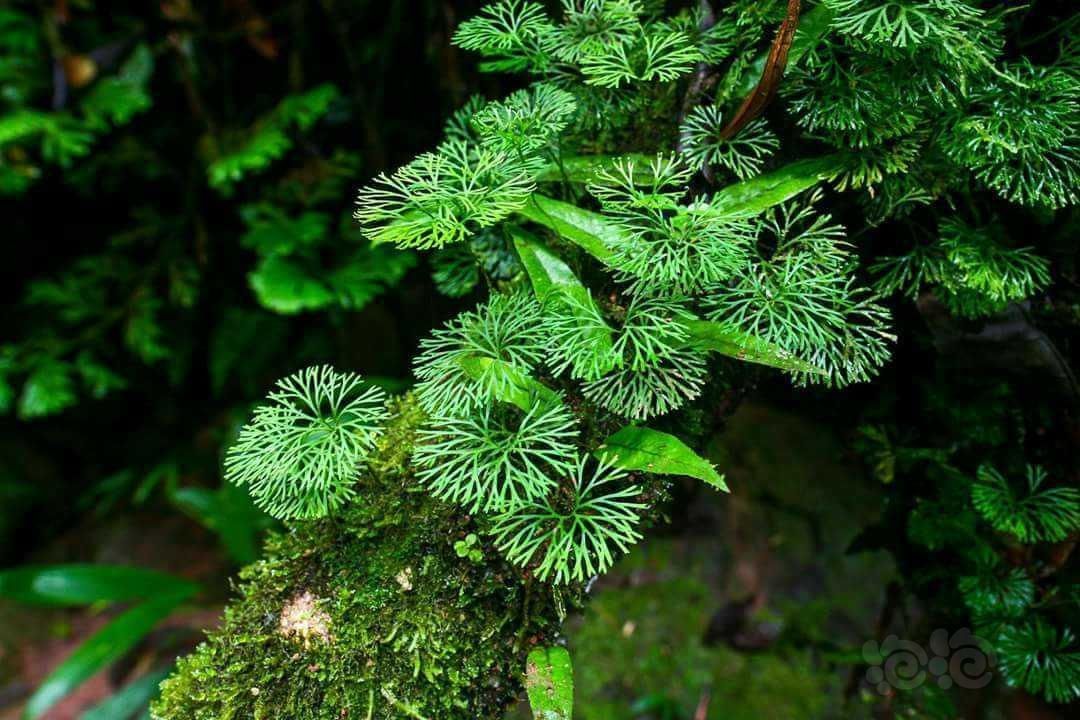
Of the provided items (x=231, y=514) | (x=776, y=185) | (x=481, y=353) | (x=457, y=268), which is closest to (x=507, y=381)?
(x=481, y=353)

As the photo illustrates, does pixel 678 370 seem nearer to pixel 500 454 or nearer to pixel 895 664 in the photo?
pixel 500 454

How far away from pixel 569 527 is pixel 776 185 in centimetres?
68

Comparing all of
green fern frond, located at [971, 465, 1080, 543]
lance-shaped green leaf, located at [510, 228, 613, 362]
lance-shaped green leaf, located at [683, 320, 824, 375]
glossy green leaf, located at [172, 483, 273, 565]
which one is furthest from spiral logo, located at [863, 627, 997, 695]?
glossy green leaf, located at [172, 483, 273, 565]

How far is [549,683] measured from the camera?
1.11 metres

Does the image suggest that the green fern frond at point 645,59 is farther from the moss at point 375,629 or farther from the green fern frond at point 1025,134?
the moss at point 375,629

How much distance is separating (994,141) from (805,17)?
0.37m

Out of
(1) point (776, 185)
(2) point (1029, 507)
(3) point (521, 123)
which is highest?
(3) point (521, 123)

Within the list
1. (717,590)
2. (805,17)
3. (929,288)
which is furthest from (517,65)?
(717,590)

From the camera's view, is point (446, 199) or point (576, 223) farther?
point (576, 223)

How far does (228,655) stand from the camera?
44.6 inches

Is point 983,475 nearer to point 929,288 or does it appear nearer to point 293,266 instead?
point 929,288

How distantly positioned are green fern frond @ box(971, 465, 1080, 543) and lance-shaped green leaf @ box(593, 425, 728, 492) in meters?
0.80

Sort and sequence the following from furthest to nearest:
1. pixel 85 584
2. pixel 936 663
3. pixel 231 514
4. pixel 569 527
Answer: pixel 231 514 < pixel 85 584 < pixel 936 663 < pixel 569 527

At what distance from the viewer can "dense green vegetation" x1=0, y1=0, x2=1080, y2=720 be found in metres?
1.11
